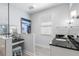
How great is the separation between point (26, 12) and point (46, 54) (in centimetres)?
63

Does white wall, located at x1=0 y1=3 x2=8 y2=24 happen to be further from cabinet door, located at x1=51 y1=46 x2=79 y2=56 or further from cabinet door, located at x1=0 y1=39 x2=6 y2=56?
cabinet door, located at x1=51 y1=46 x2=79 y2=56

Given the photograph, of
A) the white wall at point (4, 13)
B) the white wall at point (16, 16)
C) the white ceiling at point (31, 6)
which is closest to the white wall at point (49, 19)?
the white ceiling at point (31, 6)

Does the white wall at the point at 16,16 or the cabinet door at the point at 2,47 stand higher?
the white wall at the point at 16,16

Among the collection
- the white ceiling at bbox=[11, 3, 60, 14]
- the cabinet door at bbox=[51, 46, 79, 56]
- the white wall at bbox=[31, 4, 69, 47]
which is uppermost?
the white ceiling at bbox=[11, 3, 60, 14]

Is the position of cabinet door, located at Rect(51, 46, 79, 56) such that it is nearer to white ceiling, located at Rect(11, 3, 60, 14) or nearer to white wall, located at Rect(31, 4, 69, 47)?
white wall, located at Rect(31, 4, 69, 47)

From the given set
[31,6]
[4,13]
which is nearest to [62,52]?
[31,6]

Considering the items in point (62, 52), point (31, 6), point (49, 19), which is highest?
point (31, 6)

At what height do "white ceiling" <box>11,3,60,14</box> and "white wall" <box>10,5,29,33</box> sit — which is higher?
"white ceiling" <box>11,3,60,14</box>

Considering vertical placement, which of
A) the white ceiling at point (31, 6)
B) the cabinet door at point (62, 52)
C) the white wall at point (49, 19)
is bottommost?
the cabinet door at point (62, 52)

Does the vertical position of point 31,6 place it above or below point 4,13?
above

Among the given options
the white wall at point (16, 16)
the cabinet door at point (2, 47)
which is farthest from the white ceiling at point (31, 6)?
the cabinet door at point (2, 47)

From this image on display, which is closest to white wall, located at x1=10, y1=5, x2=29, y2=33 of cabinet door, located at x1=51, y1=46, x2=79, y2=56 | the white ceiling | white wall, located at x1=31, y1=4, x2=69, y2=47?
the white ceiling

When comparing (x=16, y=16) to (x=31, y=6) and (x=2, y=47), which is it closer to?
(x=31, y=6)

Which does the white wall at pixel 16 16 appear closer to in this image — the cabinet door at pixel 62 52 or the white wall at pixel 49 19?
the white wall at pixel 49 19
